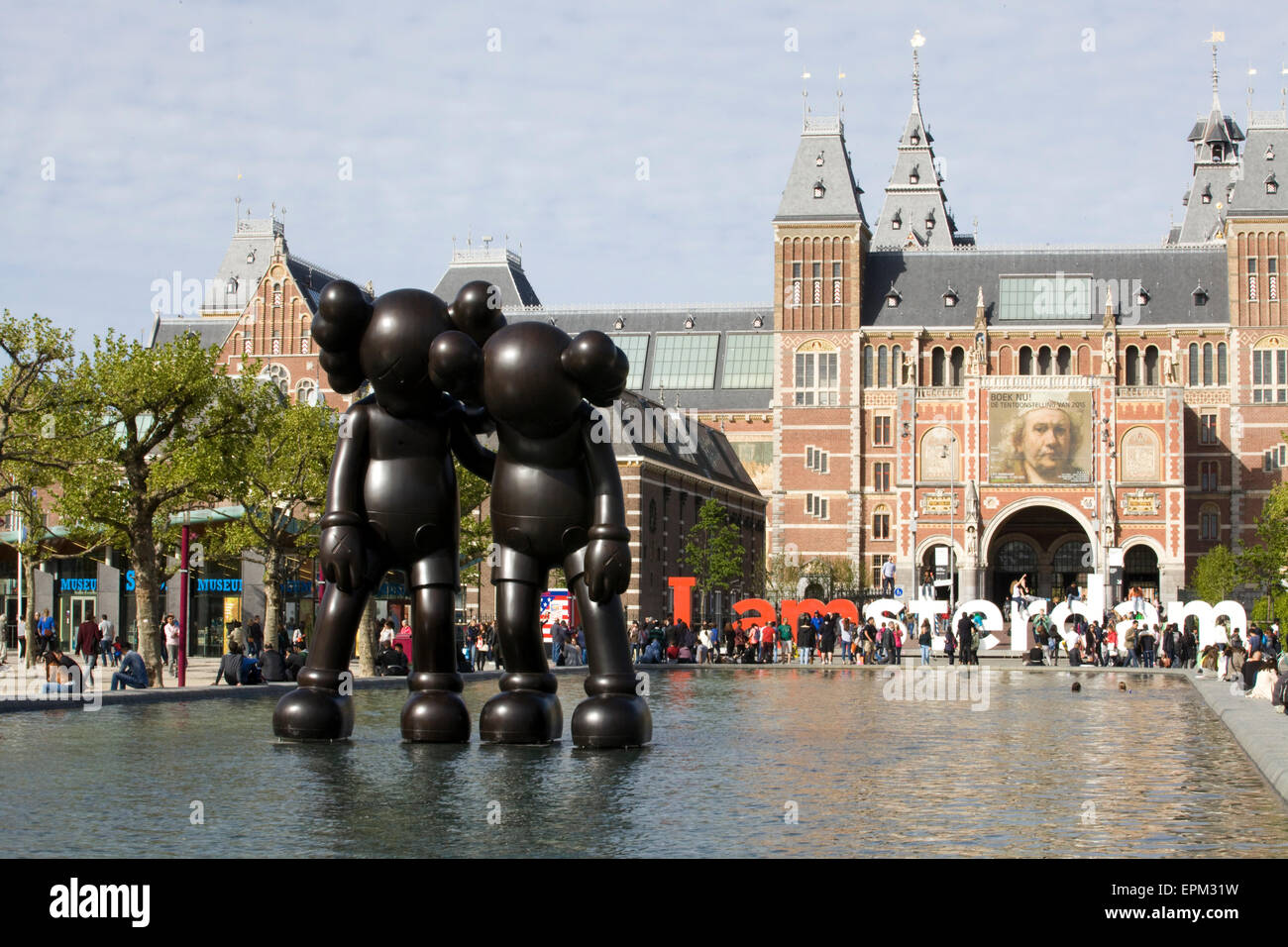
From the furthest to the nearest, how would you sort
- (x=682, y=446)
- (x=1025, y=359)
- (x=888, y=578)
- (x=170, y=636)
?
→ (x=1025, y=359) < (x=682, y=446) < (x=888, y=578) < (x=170, y=636)

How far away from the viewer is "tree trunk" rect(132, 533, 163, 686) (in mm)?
22906

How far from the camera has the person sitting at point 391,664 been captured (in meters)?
28.4

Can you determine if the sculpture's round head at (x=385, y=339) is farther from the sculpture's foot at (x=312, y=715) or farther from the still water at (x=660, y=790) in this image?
the still water at (x=660, y=790)

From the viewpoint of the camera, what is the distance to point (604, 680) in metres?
13.1

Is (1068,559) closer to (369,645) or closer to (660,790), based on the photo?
(369,645)

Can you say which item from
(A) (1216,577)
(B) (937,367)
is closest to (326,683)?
(A) (1216,577)

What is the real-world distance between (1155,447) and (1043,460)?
194 inches

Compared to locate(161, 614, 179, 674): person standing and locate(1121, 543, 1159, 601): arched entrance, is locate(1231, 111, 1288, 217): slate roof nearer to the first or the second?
locate(1121, 543, 1159, 601): arched entrance

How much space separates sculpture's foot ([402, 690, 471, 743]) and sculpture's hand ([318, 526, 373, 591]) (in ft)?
4.24

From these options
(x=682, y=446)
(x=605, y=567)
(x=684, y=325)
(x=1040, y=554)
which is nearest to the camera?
(x=605, y=567)

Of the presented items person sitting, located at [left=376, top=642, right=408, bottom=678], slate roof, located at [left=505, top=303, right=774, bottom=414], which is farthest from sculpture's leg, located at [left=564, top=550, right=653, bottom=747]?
slate roof, located at [left=505, top=303, right=774, bottom=414]

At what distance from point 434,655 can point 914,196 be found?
79.0 m

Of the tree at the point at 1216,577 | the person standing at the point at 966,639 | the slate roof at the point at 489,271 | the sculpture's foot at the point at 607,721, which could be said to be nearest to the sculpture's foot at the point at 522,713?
the sculpture's foot at the point at 607,721
